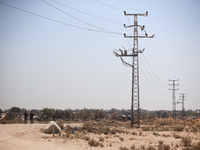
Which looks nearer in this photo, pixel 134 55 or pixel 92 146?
pixel 92 146

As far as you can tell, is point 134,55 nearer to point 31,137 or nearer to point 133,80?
point 133,80

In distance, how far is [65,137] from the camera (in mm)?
21703

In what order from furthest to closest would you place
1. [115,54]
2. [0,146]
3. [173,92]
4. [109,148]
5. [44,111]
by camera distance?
[173,92], [44,111], [115,54], [109,148], [0,146]

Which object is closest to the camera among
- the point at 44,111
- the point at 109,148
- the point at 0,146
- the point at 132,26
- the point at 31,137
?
the point at 0,146

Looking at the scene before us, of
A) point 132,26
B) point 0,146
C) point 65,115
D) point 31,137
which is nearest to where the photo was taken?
point 0,146

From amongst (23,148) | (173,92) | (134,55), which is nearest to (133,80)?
(134,55)

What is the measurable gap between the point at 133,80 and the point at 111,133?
12.2m

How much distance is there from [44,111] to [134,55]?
44.8 meters

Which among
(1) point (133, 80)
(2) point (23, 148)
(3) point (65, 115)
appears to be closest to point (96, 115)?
(3) point (65, 115)

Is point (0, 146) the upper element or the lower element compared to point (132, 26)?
lower

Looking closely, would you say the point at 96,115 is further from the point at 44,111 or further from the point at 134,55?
the point at 134,55

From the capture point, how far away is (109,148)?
59.6ft

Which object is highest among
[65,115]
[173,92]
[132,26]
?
[132,26]

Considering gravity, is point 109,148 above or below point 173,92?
below
